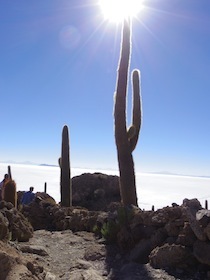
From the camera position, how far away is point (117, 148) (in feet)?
41.1

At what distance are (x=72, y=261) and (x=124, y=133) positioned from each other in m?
5.68

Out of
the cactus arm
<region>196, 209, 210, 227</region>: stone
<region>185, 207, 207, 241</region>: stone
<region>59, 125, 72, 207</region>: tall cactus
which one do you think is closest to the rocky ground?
<region>185, 207, 207, 241</region>: stone

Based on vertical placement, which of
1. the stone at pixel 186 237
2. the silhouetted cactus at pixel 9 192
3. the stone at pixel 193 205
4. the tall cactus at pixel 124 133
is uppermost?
the tall cactus at pixel 124 133

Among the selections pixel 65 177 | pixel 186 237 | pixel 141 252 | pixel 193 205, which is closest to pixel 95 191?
pixel 65 177

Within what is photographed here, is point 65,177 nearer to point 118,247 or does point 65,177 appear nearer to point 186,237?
point 118,247

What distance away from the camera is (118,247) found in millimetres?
8711

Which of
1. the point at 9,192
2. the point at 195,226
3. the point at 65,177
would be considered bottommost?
the point at 195,226

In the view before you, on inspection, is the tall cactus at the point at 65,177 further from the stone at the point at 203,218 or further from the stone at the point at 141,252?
the stone at the point at 203,218

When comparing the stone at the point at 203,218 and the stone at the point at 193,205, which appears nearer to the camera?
the stone at the point at 203,218

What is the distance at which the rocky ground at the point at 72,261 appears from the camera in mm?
5625

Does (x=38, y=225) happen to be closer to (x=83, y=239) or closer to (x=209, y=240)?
(x=83, y=239)

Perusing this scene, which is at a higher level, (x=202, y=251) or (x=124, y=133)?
(x=124, y=133)

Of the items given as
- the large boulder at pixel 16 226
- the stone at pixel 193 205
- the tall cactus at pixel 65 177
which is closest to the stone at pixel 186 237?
the stone at pixel 193 205

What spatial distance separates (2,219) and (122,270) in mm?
2498
